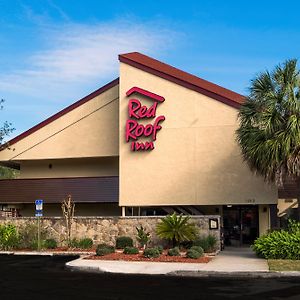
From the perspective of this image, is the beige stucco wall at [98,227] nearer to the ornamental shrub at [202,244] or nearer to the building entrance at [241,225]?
the ornamental shrub at [202,244]

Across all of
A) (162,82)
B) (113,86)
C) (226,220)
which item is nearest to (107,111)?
(113,86)

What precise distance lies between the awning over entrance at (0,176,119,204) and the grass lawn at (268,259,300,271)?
1307 cm

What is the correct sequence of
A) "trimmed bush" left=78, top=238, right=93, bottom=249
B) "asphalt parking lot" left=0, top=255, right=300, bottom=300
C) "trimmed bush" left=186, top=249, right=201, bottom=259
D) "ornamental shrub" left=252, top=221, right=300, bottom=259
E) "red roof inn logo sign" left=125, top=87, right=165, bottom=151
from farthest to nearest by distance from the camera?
1. "red roof inn logo sign" left=125, top=87, right=165, bottom=151
2. "trimmed bush" left=78, top=238, right=93, bottom=249
3. "trimmed bush" left=186, top=249, right=201, bottom=259
4. "ornamental shrub" left=252, top=221, right=300, bottom=259
5. "asphalt parking lot" left=0, top=255, right=300, bottom=300

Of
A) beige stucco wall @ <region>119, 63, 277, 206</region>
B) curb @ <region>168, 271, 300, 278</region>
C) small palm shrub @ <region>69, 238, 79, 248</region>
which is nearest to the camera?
curb @ <region>168, 271, 300, 278</region>

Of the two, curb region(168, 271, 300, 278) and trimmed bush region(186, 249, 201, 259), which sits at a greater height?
trimmed bush region(186, 249, 201, 259)

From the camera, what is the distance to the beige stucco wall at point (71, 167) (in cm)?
3350

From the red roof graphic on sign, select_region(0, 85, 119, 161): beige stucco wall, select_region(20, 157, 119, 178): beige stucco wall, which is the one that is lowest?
select_region(20, 157, 119, 178): beige stucco wall

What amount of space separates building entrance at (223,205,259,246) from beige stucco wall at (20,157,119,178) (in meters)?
8.41

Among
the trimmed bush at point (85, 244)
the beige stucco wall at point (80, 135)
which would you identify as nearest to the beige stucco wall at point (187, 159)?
the beige stucco wall at point (80, 135)

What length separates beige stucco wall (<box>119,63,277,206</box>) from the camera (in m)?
26.8

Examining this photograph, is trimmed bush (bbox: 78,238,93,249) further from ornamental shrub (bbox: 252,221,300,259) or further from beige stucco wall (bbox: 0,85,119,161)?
ornamental shrub (bbox: 252,221,300,259)

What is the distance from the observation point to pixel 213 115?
1081 inches

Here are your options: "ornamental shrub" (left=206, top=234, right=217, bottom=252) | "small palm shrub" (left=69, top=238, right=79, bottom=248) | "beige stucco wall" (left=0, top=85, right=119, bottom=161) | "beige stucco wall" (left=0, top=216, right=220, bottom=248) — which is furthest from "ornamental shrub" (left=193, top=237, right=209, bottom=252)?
"beige stucco wall" (left=0, top=85, right=119, bottom=161)

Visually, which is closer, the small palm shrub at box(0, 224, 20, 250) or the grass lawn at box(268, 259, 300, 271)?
the grass lawn at box(268, 259, 300, 271)
